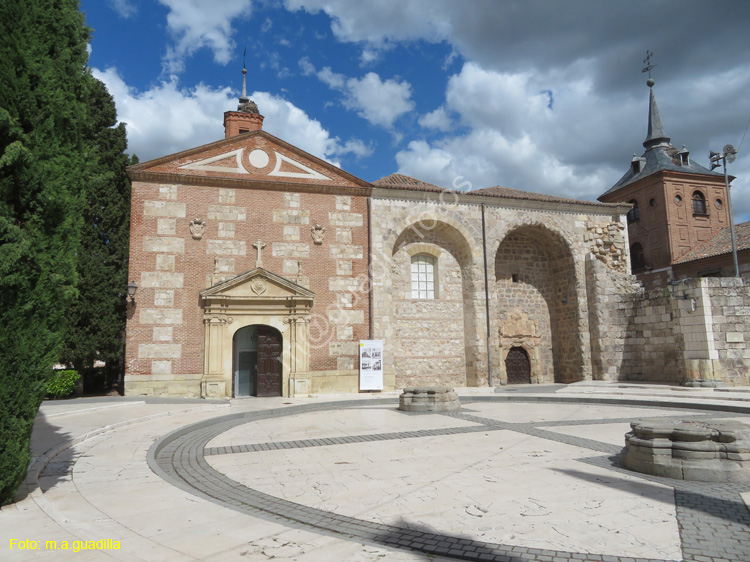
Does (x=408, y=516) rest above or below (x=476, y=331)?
below

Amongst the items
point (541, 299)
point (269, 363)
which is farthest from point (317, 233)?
point (541, 299)

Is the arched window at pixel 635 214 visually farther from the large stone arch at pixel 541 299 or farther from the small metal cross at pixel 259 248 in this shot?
the small metal cross at pixel 259 248

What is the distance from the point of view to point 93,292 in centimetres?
1602

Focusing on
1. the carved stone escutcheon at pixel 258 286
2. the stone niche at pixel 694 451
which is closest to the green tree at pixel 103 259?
the carved stone escutcheon at pixel 258 286

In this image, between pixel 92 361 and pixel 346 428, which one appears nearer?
pixel 346 428

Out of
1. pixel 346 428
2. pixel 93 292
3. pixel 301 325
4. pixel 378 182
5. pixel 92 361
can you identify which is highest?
pixel 378 182

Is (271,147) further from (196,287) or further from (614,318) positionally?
(614,318)

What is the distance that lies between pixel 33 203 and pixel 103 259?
13.6m

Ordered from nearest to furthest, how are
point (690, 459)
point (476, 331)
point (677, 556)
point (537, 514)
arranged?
point (677, 556) → point (537, 514) → point (690, 459) → point (476, 331)

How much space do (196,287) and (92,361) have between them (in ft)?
13.9

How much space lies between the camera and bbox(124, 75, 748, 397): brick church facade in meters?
15.5

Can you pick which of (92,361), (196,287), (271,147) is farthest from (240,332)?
(271,147)

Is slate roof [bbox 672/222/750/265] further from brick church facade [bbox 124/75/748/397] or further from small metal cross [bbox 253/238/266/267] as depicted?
small metal cross [bbox 253/238/266/267]

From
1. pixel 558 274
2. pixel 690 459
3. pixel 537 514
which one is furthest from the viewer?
pixel 558 274
